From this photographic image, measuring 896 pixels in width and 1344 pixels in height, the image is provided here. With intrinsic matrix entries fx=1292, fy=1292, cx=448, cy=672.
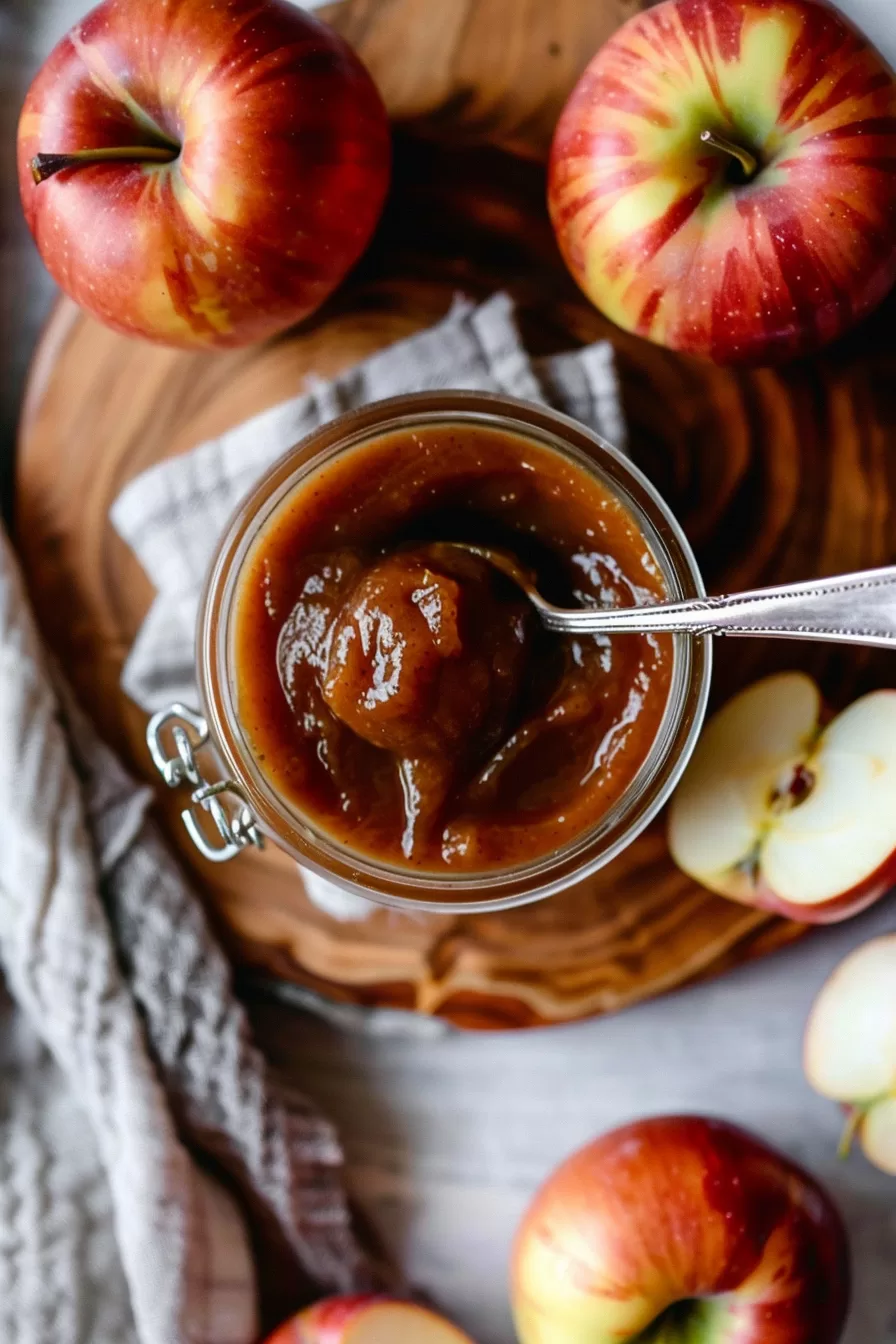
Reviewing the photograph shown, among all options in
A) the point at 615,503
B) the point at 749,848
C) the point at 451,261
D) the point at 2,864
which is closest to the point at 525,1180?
the point at 749,848

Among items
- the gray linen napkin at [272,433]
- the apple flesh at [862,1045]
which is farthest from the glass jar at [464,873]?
the apple flesh at [862,1045]

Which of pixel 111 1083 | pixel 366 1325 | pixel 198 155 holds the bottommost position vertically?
pixel 366 1325

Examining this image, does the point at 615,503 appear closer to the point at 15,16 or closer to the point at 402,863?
the point at 402,863

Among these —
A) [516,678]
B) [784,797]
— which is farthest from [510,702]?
[784,797]

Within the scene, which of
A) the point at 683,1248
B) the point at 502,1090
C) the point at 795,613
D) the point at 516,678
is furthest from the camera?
the point at 502,1090

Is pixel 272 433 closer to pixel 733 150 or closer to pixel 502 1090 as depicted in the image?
pixel 733 150

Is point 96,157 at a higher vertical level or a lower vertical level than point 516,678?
higher
